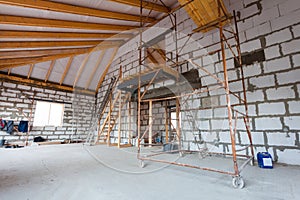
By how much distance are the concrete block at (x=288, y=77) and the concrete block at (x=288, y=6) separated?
1.14 m

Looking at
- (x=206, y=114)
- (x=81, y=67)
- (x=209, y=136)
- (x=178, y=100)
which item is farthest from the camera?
(x=81, y=67)

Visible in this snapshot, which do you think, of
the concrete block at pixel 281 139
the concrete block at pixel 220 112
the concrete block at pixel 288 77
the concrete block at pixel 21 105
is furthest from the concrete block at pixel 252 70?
the concrete block at pixel 21 105

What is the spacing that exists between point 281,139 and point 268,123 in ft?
1.04

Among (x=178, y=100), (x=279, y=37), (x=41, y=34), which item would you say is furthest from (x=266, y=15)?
(x=41, y=34)

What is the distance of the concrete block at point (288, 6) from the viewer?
2.73 meters

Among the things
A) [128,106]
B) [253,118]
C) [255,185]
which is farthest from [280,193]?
[128,106]

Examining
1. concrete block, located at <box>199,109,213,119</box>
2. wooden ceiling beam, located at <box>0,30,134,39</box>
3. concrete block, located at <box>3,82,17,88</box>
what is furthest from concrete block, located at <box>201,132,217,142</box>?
concrete block, located at <box>3,82,17,88</box>

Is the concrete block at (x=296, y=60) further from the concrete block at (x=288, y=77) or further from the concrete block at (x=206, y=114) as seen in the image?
the concrete block at (x=206, y=114)

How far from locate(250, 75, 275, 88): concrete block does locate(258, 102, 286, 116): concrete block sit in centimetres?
37

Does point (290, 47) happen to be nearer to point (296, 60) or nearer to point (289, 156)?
point (296, 60)

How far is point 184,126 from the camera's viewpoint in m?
4.11

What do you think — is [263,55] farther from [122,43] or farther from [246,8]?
[122,43]

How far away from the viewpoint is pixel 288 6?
2.80m

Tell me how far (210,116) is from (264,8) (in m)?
2.45
